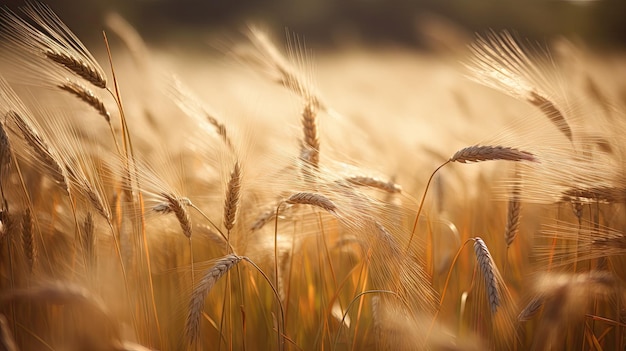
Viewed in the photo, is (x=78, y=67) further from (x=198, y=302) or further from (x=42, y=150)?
(x=198, y=302)

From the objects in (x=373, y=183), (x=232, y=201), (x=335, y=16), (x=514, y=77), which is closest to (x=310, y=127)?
(x=373, y=183)

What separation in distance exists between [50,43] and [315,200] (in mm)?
784

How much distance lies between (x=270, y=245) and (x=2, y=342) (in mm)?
745

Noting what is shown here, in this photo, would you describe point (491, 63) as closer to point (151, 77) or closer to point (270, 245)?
point (270, 245)

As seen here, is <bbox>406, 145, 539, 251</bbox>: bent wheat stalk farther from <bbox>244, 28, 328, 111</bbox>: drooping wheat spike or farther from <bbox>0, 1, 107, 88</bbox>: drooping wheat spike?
<bbox>0, 1, 107, 88</bbox>: drooping wheat spike

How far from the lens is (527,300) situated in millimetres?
1244

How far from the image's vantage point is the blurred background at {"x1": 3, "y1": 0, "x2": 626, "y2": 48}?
1075 cm

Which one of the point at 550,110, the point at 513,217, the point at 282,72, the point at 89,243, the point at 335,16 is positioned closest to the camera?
the point at 89,243

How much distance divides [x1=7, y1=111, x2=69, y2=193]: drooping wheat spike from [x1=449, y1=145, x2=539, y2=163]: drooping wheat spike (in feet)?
3.03

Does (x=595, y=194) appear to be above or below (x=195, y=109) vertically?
below

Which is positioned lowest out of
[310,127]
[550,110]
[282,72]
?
[310,127]

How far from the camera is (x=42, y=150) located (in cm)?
111

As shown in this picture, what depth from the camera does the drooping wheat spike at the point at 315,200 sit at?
1055 mm

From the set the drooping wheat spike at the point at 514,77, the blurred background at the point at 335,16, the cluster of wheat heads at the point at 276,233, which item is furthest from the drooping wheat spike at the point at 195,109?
the blurred background at the point at 335,16
